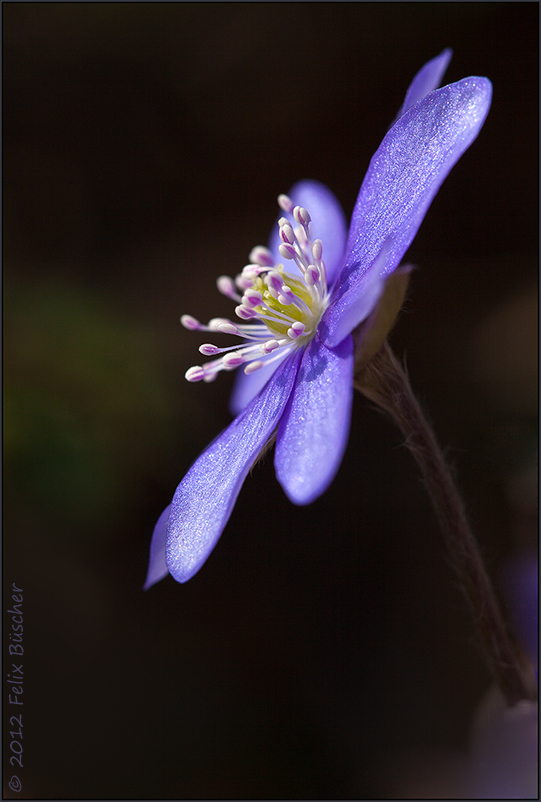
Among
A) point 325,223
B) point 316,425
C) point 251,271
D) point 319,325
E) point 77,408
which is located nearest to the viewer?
point 316,425

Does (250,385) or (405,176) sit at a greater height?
(405,176)

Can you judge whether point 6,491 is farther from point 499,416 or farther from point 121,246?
point 499,416

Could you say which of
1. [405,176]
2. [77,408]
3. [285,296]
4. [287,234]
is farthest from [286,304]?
[77,408]

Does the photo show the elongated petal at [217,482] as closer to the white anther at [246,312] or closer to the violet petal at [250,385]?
the white anther at [246,312]

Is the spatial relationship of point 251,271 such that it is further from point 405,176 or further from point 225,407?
point 225,407

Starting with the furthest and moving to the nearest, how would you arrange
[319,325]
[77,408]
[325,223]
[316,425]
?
[77,408]
[325,223]
[319,325]
[316,425]

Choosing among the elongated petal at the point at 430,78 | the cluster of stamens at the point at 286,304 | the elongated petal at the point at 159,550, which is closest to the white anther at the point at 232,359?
the cluster of stamens at the point at 286,304
